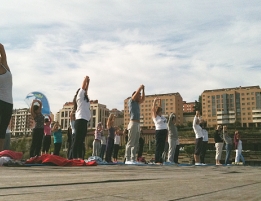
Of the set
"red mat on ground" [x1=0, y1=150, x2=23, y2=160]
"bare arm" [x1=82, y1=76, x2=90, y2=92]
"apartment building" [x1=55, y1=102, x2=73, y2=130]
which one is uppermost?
"apartment building" [x1=55, y1=102, x2=73, y2=130]

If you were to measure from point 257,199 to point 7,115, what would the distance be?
12.4 feet

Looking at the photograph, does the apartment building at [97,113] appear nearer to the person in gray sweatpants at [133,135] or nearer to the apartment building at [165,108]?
the apartment building at [165,108]

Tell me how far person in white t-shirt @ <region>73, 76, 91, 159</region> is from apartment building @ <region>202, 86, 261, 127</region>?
117706mm

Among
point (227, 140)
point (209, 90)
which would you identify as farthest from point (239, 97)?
point (227, 140)

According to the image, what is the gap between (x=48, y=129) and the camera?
1017 centimetres

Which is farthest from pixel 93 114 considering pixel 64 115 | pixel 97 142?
pixel 97 142

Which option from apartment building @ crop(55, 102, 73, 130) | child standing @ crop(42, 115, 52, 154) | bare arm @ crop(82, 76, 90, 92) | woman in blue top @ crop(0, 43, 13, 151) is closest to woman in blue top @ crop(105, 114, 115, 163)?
child standing @ crop(42, 115, 52, 154)

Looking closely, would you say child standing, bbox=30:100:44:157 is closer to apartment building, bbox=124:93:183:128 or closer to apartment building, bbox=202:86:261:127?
apartment building, bbox=202:86:261:127

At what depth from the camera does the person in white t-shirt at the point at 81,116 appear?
5.69 metres

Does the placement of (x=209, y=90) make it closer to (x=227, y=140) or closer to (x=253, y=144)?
(x=253, y=144)

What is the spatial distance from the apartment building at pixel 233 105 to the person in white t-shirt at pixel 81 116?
386ft

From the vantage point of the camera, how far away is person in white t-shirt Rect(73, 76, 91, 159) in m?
5.69

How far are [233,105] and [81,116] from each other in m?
122

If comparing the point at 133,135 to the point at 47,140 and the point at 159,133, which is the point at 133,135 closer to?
the point at 159,133
